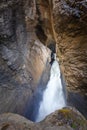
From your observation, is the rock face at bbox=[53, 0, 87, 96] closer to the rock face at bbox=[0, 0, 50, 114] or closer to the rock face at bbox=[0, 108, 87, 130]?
the rock face at bbox=[0, 0, 50, 114]

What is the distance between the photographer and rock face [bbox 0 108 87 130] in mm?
4383

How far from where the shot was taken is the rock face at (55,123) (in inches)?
173

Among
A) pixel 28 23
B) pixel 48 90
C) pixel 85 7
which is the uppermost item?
pixel 85 7

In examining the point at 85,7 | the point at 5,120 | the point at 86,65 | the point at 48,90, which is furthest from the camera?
the point at 48,90

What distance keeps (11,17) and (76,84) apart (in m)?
3.54

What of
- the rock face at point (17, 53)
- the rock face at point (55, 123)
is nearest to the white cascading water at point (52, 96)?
the rock face at point (17, 53)

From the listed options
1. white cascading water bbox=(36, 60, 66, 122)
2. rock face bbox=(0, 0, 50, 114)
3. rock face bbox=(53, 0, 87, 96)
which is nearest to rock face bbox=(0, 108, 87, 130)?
rock face bbox=(53, 0, 87, 96)

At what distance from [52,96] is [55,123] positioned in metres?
9.19

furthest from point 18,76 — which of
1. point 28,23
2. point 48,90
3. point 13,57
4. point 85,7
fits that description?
point 48,90

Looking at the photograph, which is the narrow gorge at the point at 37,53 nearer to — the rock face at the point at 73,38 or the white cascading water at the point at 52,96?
the rock face at the point at 73,38

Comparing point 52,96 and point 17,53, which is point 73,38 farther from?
point 52,96

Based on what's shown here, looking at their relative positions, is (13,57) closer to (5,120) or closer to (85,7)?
(85,7)

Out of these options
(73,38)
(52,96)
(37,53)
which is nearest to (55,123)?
(73,38)

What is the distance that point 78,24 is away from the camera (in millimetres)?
6836
